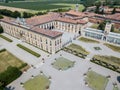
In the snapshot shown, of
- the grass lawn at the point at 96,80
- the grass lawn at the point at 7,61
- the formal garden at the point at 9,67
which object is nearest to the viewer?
the grass lawn at the point at 96,80

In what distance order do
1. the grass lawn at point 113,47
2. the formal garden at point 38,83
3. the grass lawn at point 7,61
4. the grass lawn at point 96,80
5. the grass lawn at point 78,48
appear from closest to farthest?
the formal garden at point 38,83 < the grass lawn at point 96,80 < the grass lawn at point 7,61 < the grass lawn at point 78,48 < the grass lawn at point 113,47

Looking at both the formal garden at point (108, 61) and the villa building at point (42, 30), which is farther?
the villa building at point (42, 30)

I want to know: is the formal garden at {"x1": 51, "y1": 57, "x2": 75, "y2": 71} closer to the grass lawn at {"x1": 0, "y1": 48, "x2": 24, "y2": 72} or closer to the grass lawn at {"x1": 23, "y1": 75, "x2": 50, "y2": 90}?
the grass lawn at {"x1": 23, "y1": 75, "x2": 50, "y2": 90}

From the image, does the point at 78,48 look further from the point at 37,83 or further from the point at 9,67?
the point at 9,67

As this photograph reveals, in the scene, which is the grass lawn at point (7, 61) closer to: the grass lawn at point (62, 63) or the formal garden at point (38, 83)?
the formal garden at point (38, 83)

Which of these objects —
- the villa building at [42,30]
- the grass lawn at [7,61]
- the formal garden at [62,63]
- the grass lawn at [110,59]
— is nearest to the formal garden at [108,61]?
the grass lawn at [110,59]

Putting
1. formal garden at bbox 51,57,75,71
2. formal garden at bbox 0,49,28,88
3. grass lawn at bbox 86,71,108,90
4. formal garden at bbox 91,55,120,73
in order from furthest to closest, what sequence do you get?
formal garden at bbox 51,57,75,71, formal garden at bbox 91,55,120,73, formal garden at bbox 0,49,28,88, grass lawn at bbox 86,71,108,90

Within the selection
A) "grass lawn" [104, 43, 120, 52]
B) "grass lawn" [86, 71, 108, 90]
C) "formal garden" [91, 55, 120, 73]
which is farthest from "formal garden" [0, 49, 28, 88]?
"grass lawn" [104, 43, 120, 52]
